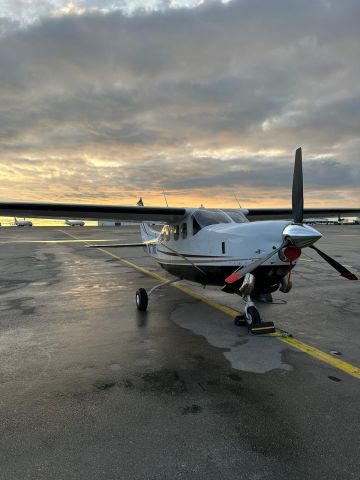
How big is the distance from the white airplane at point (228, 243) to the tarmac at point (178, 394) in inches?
36.6

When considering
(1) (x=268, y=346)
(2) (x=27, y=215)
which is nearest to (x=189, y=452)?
(1) (x=268, y=346)

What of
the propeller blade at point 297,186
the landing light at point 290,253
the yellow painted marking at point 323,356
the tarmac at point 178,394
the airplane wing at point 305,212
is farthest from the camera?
the airplane wing at point 305,212

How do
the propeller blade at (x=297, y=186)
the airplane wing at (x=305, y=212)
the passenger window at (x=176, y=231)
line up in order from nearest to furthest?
the propeller blade at (x=297, y=186), the passenger window at (x=176, y=231), the airplane wing at (x=305, y=212)

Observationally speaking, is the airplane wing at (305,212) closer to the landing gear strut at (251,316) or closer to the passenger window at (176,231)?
the passenger window at (176,231)

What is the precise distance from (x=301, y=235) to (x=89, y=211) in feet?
18.5

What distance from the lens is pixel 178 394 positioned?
13.0 feet

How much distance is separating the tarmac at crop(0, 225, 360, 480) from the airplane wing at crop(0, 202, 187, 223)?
2.44 metres

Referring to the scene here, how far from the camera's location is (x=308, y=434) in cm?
318

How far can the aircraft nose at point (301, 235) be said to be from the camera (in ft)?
17.5

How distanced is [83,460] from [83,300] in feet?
21.1

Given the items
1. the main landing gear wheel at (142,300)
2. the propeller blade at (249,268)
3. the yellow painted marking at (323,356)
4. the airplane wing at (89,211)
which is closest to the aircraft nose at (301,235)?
the propeller blade at (249,268)

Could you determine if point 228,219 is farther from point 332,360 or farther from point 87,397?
point 87,397

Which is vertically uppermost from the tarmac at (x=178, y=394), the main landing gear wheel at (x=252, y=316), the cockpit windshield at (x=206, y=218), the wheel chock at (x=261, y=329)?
the cockpit windshield at (x=206, y=218)

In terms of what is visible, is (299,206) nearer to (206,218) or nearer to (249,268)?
(249,268)
